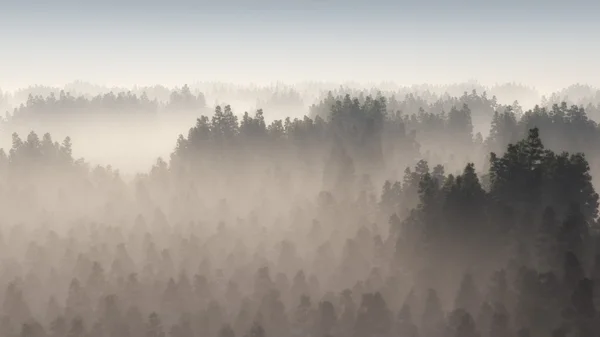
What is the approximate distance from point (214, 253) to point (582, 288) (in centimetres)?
4878

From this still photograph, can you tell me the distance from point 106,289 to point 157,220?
76.0 ft

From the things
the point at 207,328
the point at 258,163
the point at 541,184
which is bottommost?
the point at 207,328

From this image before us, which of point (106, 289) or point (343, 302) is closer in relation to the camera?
point (343, 302)

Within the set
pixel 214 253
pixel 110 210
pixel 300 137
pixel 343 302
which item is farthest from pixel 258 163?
pixel 343 302

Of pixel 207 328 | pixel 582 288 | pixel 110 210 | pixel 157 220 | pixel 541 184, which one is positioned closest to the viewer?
pixel 582 288

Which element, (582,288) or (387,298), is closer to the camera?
(582,288)

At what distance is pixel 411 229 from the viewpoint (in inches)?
2589

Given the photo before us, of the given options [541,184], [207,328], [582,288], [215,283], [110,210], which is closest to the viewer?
[582,288]

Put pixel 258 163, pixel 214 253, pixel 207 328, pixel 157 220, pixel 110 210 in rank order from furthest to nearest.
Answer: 1. pixel 258 163
2. pixel 110 210
3. pixel 157 220
4. pixel 214 253
5. pixel 207 328

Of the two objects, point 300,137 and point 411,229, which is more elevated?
point 300,137

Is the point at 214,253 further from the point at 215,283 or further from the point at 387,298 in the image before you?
the point at 387,298

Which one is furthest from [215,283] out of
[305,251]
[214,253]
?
[305,251]

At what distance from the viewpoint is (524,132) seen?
134m

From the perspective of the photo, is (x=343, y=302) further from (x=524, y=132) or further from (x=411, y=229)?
(x=524, y=132)
